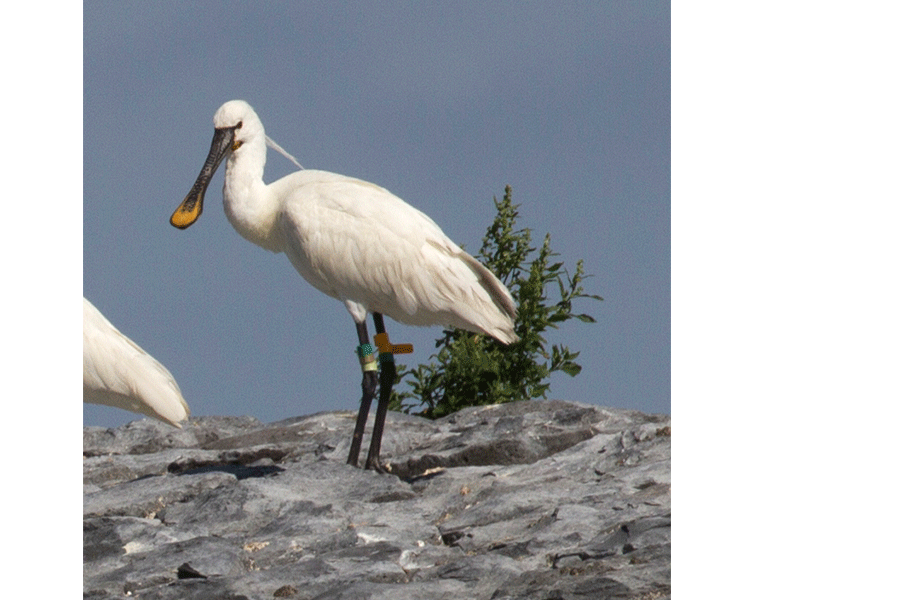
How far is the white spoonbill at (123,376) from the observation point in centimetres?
830

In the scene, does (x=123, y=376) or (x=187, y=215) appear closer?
(x=123, y=376)

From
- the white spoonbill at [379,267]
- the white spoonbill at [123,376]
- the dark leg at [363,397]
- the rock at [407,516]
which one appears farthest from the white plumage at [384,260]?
the white spoonbill at [123,376]

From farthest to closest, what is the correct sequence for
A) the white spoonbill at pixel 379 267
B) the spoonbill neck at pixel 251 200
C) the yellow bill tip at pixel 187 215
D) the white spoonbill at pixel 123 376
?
the yellow bill tip at pixel 187 215 < the spoonbill neck at pixel 251 200 < the white spoonbill at pixel 379 267 < the white spoonbill at pixel 123 376

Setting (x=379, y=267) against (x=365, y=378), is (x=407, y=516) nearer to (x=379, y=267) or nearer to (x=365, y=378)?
(x=365, y=378)

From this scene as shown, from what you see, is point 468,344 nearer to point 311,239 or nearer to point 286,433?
point 286,433

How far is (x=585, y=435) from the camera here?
10.4 metres

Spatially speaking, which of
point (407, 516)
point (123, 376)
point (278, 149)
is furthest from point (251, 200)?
point (407, 516)

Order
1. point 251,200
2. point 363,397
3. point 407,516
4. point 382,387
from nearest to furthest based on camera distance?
point 407,516
point 363,397
point 382,387
point 251,200

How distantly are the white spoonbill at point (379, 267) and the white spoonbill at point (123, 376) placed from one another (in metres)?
2.05

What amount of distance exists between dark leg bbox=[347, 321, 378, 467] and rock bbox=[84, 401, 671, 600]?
349mm

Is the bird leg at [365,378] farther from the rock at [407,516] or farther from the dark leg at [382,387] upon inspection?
the rock at [407,516]

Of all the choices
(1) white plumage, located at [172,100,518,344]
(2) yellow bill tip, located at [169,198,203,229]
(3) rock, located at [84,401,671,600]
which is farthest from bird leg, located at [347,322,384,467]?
(2) yellow bill tip, located at [169,198,203,229]

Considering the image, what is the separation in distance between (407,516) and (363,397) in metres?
2.23

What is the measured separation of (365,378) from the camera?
411 inches
